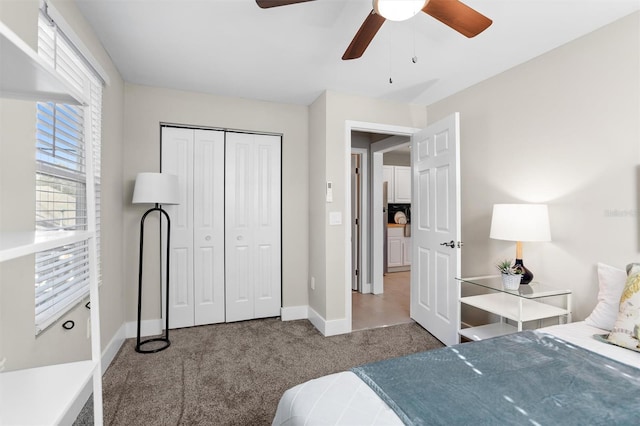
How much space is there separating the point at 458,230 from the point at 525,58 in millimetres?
1467

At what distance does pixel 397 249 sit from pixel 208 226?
420 cm

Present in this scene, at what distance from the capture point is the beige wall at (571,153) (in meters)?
1.96

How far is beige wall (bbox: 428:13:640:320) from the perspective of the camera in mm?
1962

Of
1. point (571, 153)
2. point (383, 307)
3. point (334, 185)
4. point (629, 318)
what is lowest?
point (383, 307)

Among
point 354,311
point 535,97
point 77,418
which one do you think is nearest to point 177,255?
point 77,418

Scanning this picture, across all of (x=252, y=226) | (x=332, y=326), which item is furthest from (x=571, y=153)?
(x=252, y=226)

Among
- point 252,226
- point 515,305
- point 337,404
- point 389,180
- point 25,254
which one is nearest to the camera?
point 25,254

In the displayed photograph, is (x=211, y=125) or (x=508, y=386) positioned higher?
(x=211, y=125)

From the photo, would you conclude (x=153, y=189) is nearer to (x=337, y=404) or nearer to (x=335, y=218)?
(x=335, y=218)

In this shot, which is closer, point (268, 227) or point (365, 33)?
point (365, 33)

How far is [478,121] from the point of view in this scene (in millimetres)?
2992

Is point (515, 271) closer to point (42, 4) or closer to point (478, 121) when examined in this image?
point (478, 121)

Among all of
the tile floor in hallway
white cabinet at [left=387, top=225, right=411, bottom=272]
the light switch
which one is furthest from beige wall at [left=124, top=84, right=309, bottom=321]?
white cabinet at [left=387, top=225, right=411, bottom=272]

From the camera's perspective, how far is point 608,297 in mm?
1847
